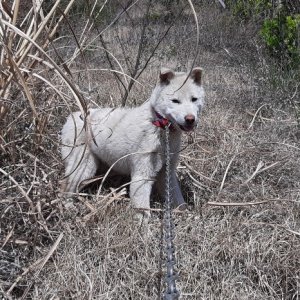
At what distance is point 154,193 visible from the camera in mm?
2918

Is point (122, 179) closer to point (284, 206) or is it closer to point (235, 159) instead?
point (235, 159)

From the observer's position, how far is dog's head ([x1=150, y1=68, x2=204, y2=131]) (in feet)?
8.02

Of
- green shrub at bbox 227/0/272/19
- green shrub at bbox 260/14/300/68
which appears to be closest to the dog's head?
green shrub at bbox 260/14/300/68

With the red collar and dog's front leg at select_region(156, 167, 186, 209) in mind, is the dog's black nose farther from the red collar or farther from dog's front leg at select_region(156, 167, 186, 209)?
dog's front leg at select_region(156, 167, 186, 209)

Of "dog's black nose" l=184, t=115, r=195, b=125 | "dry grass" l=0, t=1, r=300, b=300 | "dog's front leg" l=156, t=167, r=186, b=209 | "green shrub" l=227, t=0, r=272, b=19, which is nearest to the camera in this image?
"dry grass" l=0, t=1, r=300, b=300

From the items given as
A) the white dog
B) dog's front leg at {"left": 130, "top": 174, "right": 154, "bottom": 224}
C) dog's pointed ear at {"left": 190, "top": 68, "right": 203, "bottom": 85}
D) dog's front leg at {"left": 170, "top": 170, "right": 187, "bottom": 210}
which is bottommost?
dog's front leg at {"left": 170, "top": 170, "right": 187, "bottom": 210}

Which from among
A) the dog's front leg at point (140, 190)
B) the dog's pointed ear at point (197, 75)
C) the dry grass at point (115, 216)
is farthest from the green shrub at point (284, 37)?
the dog's front leg at point (140, 190)

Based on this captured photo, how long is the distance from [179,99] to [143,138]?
0.28m

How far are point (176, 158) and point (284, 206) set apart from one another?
23.5 inches

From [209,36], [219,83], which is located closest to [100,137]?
[219,83]

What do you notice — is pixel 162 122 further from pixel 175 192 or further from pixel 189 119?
pixel 175 192

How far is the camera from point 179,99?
2.55 metres

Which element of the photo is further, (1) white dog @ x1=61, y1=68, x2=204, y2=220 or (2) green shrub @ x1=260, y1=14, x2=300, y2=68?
(2) green shrub @ x1=260, y1=14, x2=300, y2=68

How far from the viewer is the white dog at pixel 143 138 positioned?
2.56 meters
